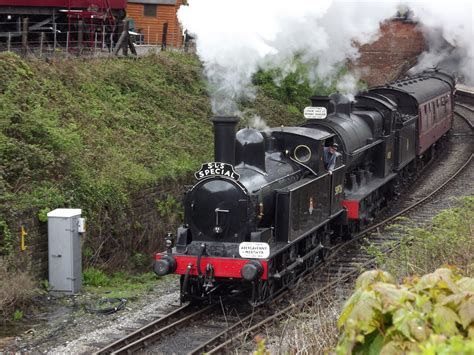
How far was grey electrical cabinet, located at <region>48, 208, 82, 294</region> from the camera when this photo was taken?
1109 cm

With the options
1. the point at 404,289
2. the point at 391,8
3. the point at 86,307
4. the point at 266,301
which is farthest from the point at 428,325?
the point at 391,8

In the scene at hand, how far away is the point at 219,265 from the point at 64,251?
2663mm

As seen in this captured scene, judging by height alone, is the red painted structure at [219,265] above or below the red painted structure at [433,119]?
below

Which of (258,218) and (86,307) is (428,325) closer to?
(258,218)

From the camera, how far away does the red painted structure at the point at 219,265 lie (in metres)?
9.80

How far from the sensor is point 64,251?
1115 centimetres

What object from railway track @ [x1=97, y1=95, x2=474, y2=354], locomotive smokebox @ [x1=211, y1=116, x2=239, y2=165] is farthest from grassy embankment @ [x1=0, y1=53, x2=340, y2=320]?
locomotive smokebox @ [x1=211, y1=116, x2=239, y2=165]

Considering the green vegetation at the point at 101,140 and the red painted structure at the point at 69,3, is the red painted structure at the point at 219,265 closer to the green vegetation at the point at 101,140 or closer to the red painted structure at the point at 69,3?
the green vegetation at the point at 101,140

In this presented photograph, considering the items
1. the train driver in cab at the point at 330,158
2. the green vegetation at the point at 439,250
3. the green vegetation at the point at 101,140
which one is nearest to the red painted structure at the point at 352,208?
the train driver in cab at the point at 330,158

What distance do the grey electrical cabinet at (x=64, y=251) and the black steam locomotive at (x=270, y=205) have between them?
60.1 inches

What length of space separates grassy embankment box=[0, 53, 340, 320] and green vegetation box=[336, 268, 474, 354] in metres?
6.94

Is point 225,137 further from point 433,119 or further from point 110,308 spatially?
point 433,119

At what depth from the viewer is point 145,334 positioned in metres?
9.38

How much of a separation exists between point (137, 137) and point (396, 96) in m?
7.59
